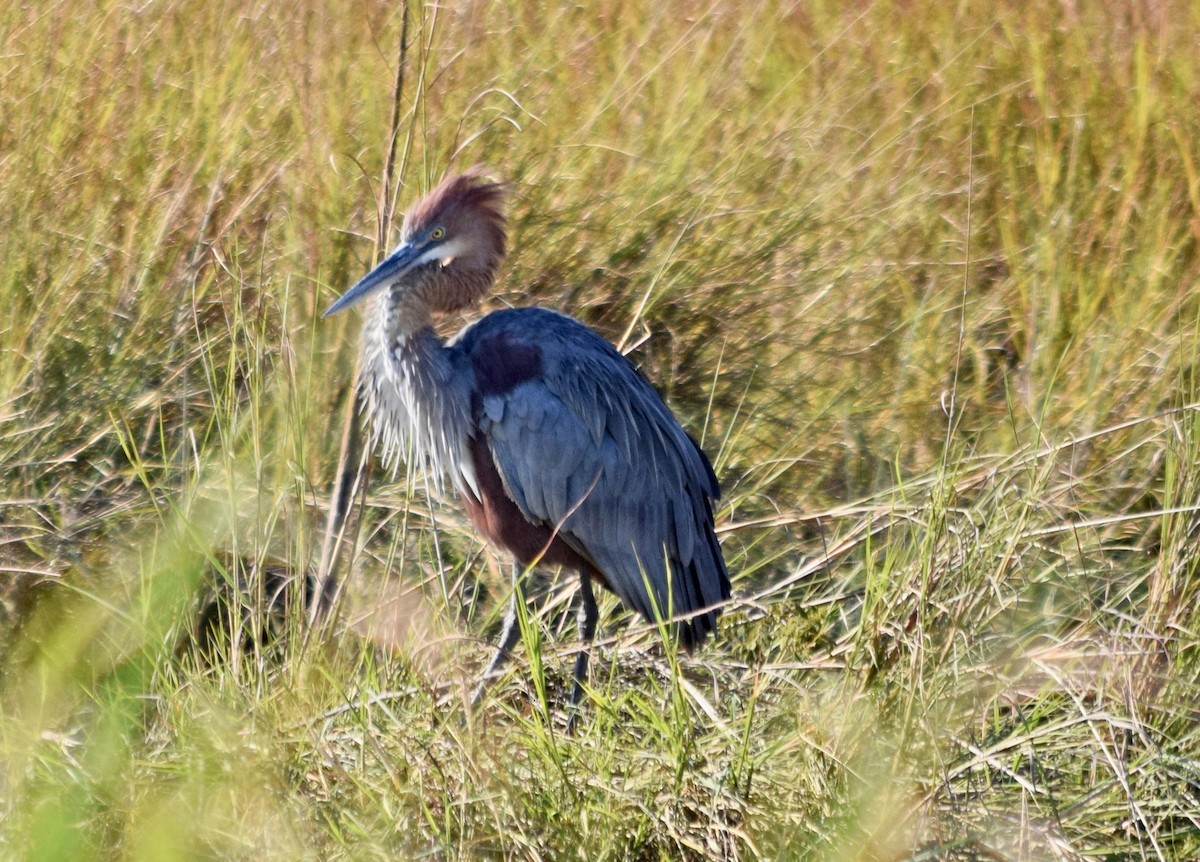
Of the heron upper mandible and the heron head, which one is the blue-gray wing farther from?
the heron head

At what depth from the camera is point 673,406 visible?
4273 millimetres

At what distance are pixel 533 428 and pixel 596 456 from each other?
6.6 inches

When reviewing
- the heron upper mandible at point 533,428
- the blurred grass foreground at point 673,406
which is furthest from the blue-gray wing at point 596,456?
the blurred grass foreground at point 673,406

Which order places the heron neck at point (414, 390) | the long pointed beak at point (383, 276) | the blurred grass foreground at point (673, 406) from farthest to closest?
the heron neck at point (414, 390) → the long pointed beak at point (383, 276) → the blurred grass foreground at point (673, 406)

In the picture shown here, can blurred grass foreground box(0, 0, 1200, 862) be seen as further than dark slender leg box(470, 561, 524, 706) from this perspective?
No

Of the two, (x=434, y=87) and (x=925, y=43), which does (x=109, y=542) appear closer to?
(x=434, y=87)

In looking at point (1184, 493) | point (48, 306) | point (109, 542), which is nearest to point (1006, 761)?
point (1184, 493)

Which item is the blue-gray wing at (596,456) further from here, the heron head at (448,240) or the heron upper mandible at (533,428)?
the heron head at (448,240)

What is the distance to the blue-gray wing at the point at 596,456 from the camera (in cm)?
358

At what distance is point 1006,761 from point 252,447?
1.57 metres

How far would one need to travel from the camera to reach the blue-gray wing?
11.7ft

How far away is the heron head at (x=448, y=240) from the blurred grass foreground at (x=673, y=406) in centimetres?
8

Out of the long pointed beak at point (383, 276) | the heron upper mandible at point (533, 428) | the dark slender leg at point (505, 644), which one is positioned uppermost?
the long pointed beak at point (383, 276)

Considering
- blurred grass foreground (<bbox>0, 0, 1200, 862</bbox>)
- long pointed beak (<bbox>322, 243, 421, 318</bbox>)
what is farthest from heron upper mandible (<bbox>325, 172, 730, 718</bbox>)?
blurred grass foreground (<bbox>0, 0, 1200, 862</bbox>)
